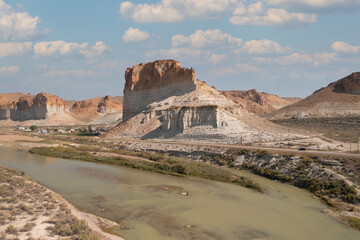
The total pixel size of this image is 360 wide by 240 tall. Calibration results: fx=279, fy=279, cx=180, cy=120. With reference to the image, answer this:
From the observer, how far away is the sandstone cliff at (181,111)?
44.0 m

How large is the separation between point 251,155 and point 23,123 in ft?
372

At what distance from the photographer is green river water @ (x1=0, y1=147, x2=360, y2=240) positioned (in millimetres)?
14148

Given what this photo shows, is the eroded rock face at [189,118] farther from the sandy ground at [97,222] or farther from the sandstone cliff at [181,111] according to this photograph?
the sandy ground at [97,222]

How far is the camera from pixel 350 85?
312 ft

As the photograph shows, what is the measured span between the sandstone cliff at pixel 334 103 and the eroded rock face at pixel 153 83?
47582mm

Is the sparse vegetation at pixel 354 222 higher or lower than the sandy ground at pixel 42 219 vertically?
lower

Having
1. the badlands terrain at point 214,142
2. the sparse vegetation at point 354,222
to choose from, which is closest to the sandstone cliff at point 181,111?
the badlands terrain at point 214,142

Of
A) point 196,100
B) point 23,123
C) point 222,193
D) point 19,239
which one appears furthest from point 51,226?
point 23,123

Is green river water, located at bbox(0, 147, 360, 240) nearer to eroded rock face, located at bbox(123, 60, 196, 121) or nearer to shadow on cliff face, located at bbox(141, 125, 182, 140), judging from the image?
shadow on cliff face, located at bbox(141, 125, 182, 140)

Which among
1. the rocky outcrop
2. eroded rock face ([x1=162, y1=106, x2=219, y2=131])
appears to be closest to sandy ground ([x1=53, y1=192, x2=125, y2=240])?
eroded rock face ([x1=162, y1=106, x2=219, y2=131])

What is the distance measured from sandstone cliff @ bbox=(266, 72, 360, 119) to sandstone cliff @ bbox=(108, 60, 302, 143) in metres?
44.8

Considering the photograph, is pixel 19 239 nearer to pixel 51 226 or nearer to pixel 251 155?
pixel 51 226

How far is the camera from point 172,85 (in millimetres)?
63438

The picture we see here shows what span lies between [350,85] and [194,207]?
320ft
